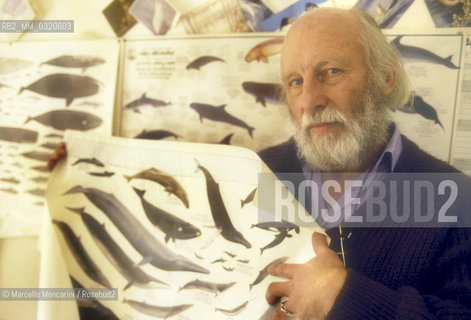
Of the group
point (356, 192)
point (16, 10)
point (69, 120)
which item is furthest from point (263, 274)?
point (16, 10)

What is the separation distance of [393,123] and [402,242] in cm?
14

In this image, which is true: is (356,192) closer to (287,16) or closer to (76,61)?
(287,16)

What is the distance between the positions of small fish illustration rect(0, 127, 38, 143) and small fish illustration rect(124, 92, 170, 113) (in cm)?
16

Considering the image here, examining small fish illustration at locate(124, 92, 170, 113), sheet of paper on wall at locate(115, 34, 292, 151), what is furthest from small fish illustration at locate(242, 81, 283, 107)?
small fish illustration at locate(124, 92, 170, 113)

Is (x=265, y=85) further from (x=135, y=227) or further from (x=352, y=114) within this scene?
(x=135, y=227)

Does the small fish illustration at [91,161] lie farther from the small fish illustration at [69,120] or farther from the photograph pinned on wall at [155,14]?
the photograph pinned on wall at [155,14]

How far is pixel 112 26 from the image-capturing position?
0.42 m

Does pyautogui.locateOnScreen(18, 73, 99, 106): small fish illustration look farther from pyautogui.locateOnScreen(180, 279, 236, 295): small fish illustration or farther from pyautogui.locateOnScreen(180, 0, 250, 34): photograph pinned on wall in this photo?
pyautogui.locateOnScreen(180, 279, 236, 295): small fish illustration

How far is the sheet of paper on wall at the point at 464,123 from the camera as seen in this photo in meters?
0.34

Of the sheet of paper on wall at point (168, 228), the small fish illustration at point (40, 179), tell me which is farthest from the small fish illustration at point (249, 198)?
the small fish illustration at point (40, 179)

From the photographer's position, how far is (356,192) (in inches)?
13.4

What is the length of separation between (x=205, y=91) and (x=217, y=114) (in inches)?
1.5

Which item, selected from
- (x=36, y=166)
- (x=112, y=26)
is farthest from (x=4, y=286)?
(x=112, y=26)

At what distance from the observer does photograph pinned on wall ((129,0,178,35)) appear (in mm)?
405
